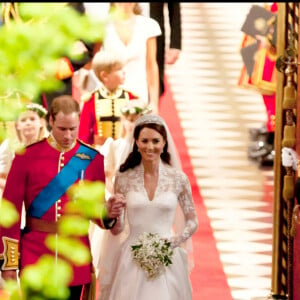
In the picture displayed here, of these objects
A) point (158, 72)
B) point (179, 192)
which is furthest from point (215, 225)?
point (179, 192)

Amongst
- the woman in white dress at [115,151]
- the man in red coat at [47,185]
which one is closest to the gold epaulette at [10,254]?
the man in red coat at [47,185]

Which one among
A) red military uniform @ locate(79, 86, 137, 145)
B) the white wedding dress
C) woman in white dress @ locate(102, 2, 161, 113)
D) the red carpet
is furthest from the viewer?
woman in white dress @ locate(102, 2, 161, 113)

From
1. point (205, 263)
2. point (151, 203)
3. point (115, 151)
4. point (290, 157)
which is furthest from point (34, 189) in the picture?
point (205, 263)

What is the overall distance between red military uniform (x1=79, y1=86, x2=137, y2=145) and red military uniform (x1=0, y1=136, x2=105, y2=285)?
3053 mm

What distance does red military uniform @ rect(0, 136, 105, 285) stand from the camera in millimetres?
7988

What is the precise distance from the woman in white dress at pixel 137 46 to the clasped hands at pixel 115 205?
441cm

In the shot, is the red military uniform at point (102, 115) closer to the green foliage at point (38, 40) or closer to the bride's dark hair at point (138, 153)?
the bride's dark hair at point (138, 153)

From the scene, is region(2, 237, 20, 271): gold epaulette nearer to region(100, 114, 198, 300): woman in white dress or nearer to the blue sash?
the blue sash

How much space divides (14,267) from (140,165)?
1175 millimetres

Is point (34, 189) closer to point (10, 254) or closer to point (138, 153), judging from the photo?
point (10, 254)

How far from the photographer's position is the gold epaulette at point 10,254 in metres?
7.96

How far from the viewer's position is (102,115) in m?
11.3

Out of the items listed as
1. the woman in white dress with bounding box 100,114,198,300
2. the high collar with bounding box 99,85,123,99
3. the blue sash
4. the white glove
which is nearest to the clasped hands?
the blue sash

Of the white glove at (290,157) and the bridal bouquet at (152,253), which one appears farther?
the white glove at (290,157)
